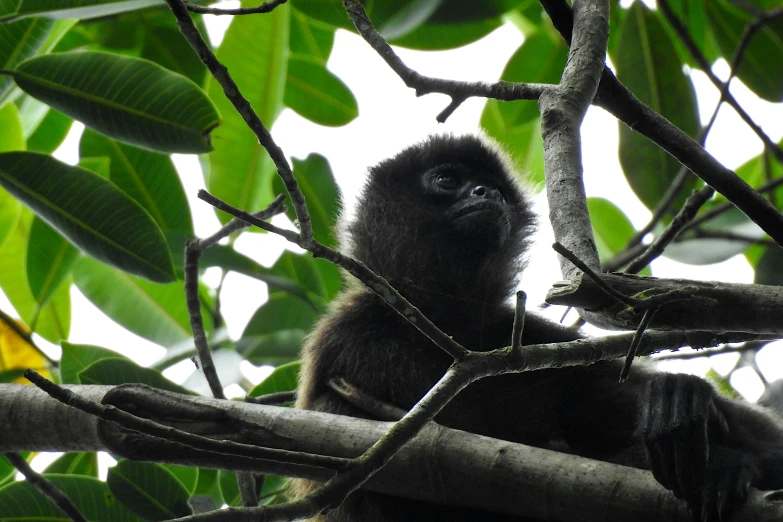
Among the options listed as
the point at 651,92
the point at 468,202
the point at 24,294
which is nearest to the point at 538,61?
the point at 651,92

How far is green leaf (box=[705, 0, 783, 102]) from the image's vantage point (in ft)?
12.2

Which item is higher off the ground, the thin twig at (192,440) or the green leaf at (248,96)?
the green leaf at (248,96)

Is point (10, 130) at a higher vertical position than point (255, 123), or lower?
higher

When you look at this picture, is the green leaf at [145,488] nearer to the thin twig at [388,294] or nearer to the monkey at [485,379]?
the monkey at [485,379]

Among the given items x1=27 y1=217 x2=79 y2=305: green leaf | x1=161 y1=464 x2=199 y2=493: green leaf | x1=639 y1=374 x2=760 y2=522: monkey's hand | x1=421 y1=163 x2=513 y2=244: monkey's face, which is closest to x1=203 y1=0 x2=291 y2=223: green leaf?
x1=27 y1=217 x2=79 y2=305: green leaf

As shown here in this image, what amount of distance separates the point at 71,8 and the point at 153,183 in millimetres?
894

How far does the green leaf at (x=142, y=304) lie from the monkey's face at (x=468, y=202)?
1230mm

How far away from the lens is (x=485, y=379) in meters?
2.91

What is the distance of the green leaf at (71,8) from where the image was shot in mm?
2895

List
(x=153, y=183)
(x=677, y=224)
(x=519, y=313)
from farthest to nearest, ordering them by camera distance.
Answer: (x=153, y=183), (x=677, y=224), (x=519, y=313)

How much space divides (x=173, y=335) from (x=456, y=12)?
6.23 ft

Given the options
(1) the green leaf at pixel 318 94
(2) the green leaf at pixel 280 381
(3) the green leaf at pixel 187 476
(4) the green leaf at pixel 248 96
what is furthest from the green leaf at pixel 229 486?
(1) the green leaf at pixel 318 94

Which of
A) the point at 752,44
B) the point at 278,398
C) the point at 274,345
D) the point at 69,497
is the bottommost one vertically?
the point at 69,497

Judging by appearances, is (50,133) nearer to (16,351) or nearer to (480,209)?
(16,351)
